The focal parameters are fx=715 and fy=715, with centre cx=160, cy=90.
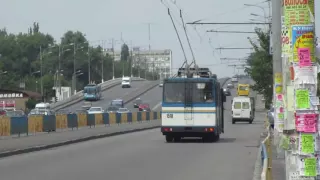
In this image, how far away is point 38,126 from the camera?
127 ft

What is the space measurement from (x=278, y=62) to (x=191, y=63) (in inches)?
504

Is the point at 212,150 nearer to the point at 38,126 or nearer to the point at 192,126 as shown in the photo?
the point at 192,126

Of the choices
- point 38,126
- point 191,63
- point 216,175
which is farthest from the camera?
point 38,126

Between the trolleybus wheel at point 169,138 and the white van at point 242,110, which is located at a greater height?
the white van at point 242,110

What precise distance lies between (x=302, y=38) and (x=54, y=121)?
34025mm

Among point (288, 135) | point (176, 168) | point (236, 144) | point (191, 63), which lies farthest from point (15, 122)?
point (288, 135)

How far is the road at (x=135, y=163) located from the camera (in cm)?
1712

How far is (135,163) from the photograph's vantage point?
20.6 meters

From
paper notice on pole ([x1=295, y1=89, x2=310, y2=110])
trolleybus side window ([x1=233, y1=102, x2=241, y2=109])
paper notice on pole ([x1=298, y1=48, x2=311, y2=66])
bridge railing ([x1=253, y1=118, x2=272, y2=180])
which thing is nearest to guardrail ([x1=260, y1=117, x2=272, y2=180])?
bridge railing ([x1=253, y1=118, x2=272, y2=180])

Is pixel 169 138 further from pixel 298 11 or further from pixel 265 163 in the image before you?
pixel 298 11

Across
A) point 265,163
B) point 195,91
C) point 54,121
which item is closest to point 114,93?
point 54,121

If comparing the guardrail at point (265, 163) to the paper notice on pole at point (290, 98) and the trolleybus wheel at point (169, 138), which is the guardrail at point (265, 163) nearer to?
the paper notice on pole at point (290, 98)

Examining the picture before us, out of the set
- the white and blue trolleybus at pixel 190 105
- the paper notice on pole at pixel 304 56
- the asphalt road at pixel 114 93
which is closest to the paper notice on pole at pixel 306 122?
the paper notice on pole at pixel 304 56

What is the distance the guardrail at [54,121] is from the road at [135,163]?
5.98 m
